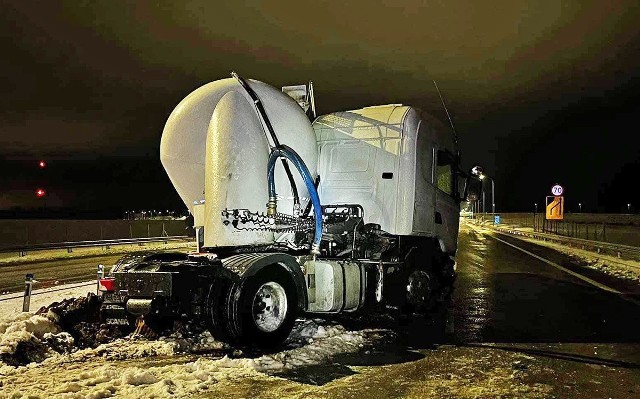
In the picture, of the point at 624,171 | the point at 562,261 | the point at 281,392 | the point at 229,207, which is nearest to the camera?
the point at 281,392

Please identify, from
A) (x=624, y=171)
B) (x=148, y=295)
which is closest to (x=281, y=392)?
(x=148, y=295)

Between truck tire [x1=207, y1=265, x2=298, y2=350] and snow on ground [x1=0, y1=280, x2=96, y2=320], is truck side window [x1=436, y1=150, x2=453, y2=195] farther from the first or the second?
snow on ground [x1=0, y1=280, x2=96, y2=320]

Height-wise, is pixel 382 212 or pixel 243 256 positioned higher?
pixel 382 212

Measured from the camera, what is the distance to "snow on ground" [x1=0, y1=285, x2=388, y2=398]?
5531mm

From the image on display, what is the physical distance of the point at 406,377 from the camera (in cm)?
616

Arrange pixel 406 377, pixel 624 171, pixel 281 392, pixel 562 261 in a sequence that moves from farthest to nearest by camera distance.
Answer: pixel 624 171 → pixel 562 261 → pixel 406 377 → pixel 281 392

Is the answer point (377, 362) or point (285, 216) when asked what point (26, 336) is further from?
point (377, 362)

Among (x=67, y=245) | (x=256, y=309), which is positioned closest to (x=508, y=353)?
(x=256, y=309)

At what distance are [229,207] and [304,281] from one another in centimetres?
144

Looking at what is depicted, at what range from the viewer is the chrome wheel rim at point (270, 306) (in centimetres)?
712

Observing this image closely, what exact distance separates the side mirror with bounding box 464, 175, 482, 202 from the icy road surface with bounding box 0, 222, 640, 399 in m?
2.65

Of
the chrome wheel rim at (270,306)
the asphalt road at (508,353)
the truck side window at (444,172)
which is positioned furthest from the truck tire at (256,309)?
the truck side window at (444,172)

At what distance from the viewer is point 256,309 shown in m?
7.11

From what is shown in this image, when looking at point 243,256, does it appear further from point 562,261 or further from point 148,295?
point 562,261
